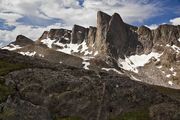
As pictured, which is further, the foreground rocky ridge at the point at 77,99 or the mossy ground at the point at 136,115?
the mossy ground at the point at 136,115

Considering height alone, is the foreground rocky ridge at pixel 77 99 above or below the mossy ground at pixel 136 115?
above

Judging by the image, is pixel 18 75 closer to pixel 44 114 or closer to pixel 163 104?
pixel 44 114

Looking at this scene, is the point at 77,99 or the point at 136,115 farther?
the point at 77,99

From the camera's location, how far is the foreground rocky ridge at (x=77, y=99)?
60.9m

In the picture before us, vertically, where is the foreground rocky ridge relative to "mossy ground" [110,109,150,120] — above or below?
above

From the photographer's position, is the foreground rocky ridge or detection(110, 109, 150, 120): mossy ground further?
detection(110, 109, 150, 120): mossy ground

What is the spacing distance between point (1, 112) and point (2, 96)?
6680 mm

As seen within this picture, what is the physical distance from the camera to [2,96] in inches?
2402

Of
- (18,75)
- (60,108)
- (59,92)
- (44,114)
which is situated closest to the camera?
(44,114)

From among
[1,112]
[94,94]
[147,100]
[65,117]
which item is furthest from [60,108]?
[147,100]

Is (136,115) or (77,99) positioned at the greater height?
(77,99)

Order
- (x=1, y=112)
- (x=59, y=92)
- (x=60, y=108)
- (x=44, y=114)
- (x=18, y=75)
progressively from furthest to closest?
(x=18, y=75)
(x=59, y=92)
(x=60, y=108)
(x=44, y=114)
(x=1, y=112)

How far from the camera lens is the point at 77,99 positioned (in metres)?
68.0

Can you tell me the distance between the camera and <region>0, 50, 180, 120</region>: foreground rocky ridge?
200ft
